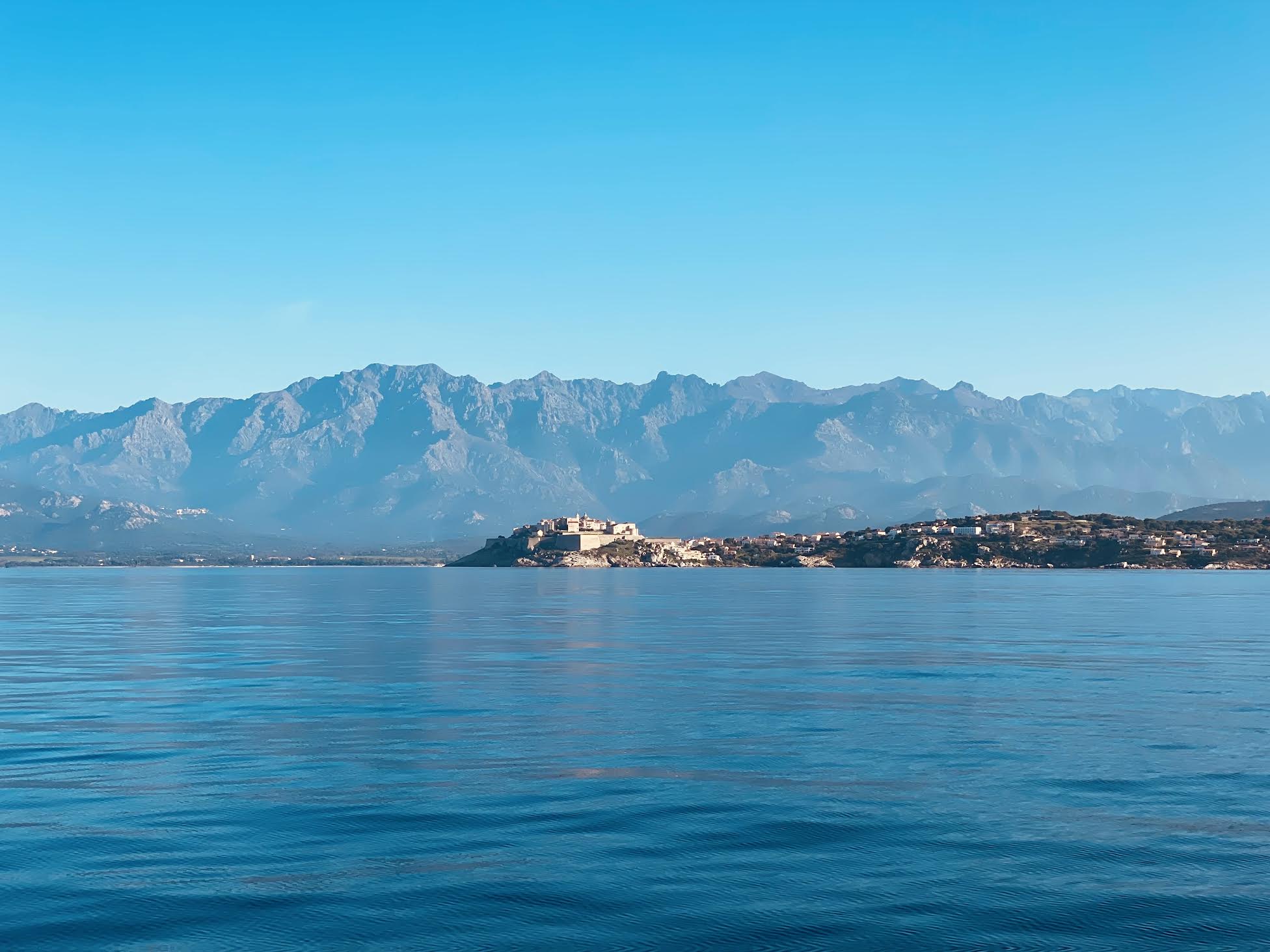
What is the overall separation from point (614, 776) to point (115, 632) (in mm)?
64197

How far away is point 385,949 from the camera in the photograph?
69.1 feet

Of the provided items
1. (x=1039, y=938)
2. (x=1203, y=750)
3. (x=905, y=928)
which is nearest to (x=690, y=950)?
(x=905, y=928)

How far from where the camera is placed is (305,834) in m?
27.9

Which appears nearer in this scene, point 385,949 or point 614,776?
point 385,949

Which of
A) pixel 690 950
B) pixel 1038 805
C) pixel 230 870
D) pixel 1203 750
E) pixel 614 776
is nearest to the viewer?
pixel 690 950

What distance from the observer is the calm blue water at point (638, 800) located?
22.5 meters

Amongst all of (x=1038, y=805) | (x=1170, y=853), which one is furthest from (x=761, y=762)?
(x=1170, y=853)

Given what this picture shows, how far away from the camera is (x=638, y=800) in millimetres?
31078

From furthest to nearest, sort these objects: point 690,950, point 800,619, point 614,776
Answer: point 800,619 → point 614,776 → point 690,950

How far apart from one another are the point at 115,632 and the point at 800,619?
1948 inches

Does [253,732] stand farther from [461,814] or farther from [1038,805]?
[1038,805]

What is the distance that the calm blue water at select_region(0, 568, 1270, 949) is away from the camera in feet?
73.9

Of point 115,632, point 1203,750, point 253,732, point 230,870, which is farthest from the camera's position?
point 115,632

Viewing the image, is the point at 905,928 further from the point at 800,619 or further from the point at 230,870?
the point at 800,619
